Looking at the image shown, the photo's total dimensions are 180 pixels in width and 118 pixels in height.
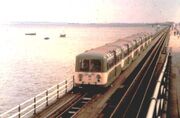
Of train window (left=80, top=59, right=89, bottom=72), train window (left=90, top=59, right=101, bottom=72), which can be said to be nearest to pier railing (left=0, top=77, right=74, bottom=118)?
train window (left=80, top=59, right=89, bottom=72)

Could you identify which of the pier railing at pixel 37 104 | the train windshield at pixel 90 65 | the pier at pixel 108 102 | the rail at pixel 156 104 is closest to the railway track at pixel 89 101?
the pier at pixel 108 102

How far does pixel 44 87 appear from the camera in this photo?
207 ft

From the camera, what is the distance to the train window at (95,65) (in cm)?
3067

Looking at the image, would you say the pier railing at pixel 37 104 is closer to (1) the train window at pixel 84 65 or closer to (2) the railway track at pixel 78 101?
(2) the railway track at pixel 78 101

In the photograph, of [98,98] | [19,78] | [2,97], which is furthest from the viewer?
[19,78]

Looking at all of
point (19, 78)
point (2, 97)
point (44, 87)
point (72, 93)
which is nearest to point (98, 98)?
point (72, 93)

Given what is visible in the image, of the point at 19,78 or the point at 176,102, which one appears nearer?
the point at 176,102

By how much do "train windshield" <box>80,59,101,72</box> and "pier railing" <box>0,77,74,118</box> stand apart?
1.72m

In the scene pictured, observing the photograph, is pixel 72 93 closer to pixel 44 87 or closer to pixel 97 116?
pixel 97 116

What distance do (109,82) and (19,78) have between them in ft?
149

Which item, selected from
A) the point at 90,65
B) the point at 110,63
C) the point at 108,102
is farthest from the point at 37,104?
the point at 108,102

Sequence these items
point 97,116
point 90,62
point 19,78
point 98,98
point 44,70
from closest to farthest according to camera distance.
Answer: point 97,116
point 98,98
point 90,62
point 19,78
point 44,70

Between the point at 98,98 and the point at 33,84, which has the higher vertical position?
the point at 98,98

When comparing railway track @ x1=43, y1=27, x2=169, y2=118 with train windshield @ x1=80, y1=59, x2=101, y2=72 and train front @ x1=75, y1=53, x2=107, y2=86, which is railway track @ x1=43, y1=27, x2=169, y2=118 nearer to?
train front @ x1=75, y1=53, x2=107, y2=86
